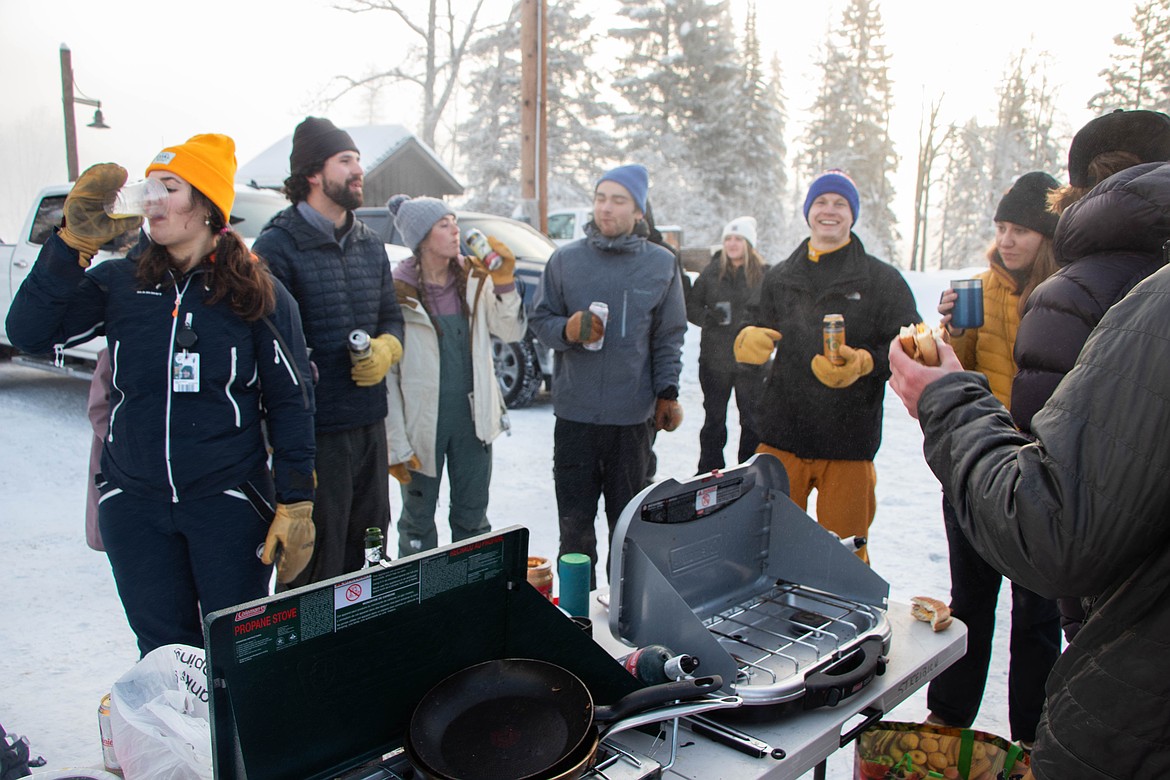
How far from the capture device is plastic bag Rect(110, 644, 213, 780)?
1.60 meters

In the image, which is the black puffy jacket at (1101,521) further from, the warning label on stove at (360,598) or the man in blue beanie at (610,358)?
the man in blue beanie at (610,358)

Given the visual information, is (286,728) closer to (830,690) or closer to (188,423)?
(830,690)

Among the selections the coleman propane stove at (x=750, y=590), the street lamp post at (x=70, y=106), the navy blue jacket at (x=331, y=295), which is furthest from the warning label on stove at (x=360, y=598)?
the street lamp post at (x=70, y=106)

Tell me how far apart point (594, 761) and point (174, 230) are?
202cm

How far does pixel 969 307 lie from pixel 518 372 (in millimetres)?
5769

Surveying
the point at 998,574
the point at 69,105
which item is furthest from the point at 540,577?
the point at 69,105

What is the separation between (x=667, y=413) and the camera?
3898mm

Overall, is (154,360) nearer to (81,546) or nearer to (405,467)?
(405,467)

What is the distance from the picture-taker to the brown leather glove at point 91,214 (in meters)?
2.34

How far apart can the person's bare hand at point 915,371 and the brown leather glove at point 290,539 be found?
6.21 ft

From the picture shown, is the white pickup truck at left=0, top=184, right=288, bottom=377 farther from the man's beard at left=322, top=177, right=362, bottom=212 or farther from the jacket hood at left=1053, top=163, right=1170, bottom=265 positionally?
the jacket hood at left=1053, top=163, right=1170, bottom=265

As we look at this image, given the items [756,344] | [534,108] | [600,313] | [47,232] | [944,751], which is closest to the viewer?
[944,751]

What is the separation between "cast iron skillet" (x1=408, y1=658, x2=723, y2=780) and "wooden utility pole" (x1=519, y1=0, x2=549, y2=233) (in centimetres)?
1038

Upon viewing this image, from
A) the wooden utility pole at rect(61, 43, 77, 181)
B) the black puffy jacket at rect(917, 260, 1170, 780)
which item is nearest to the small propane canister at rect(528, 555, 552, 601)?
the black puffy jacket at rect(917, 260, 1170, 780)
